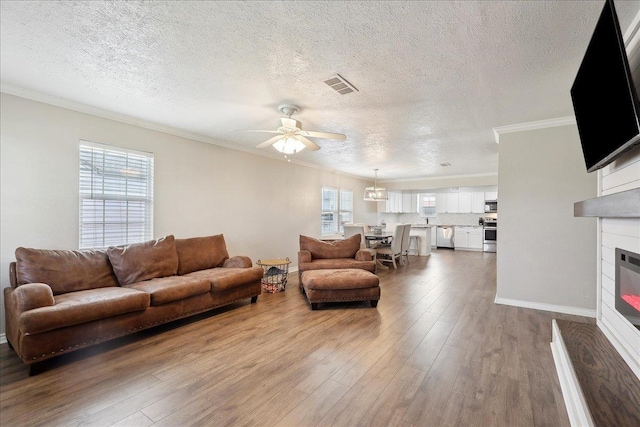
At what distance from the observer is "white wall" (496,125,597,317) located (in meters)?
3.59

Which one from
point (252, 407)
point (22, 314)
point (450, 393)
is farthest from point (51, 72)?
point (450, 393)

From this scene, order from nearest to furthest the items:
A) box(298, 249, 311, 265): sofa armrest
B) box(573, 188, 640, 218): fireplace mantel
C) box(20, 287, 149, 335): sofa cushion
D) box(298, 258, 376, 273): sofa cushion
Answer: box(573, 188, 640, 218): fireplace mantel < box(20, 287, 149, 335): sofa cushion < box(298, 258, 376, 273): sofa cushion < box(298, 249, 311, 265): sofa armrest

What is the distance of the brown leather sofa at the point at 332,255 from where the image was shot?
458 centimetres

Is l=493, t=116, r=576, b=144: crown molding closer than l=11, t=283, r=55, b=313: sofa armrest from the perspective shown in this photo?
No

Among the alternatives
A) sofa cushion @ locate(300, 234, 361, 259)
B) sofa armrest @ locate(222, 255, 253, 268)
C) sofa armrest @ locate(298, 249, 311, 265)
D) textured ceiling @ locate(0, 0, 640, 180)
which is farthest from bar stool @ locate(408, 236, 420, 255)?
sofa armrest @ locate(222, 255, 253, 268)

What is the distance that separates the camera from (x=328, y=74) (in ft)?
8.48

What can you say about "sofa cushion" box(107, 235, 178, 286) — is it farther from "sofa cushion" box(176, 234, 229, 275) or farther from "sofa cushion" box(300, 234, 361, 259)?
"sofa cushion" box(300, 234, 361, 259)

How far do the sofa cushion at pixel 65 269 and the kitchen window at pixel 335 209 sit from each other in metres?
5.00

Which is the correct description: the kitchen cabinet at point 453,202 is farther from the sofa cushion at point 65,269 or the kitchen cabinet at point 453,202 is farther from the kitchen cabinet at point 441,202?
the sofa cushion at point 65,269

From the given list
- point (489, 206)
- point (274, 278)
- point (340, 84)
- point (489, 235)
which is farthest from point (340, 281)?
point (489, 206)

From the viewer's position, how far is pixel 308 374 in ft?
7.57

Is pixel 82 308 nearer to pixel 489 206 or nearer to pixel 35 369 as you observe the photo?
pixel 35 369

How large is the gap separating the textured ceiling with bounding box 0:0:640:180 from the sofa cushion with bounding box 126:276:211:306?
6.69 feet

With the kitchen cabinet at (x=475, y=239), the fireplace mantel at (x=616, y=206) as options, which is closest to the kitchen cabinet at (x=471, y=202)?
the kitchen cabinet at (x=475, y=239)
